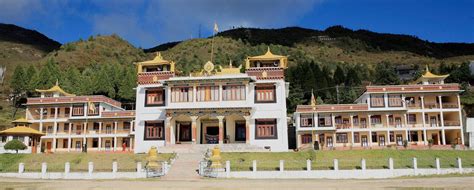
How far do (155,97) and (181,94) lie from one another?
135 inches

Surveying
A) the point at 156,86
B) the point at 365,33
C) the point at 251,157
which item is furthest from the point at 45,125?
the point at 365,33

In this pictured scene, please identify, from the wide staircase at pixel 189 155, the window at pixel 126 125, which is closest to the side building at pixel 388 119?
the wide staircase at pixel 189 155

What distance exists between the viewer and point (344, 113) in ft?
172

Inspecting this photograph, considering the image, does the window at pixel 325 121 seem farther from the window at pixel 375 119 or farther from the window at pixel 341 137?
the window at pixel 375 119

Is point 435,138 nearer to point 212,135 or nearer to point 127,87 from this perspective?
point 212,135

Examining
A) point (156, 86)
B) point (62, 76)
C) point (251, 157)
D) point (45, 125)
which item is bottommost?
point (251, 157)

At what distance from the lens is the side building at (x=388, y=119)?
51375 mm

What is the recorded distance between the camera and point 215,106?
1784 inches

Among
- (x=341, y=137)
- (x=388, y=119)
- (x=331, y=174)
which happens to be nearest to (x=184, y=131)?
(x=341, y=137)

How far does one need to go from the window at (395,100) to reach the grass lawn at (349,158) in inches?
498

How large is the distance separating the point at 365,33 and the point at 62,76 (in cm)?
14120

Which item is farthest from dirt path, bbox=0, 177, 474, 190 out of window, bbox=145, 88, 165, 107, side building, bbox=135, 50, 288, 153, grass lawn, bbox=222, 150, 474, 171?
window, bbox=145, 88, 165, 107

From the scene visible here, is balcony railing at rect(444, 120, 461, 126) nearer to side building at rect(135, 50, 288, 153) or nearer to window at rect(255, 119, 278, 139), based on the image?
side building at rect(135, 50, 288, 153)

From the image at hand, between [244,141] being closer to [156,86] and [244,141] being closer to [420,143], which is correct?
[156,86]
